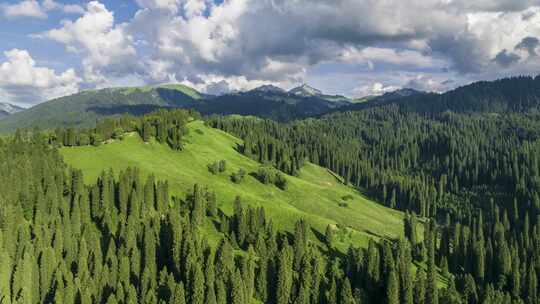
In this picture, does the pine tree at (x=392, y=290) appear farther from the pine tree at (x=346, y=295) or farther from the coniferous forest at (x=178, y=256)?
the pine tree at (x=346, y=295)

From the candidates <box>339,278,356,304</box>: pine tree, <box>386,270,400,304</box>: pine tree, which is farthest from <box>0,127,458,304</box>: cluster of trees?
<box>386,270,400,304</box>: pine tree

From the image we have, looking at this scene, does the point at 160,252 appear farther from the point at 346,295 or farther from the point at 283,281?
the point at 346,295

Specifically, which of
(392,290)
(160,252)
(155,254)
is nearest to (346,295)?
→ (392,290)

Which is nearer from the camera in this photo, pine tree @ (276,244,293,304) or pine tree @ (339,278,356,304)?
pine tree @ (339,278,356,304)

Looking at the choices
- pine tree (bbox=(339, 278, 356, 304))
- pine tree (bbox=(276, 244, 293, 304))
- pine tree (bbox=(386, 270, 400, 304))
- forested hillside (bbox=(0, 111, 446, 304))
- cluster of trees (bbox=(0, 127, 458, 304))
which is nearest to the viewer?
cluster of trees (bbox=(0, 127, 458, 304))

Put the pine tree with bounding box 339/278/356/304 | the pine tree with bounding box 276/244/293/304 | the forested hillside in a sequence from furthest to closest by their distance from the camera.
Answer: the pine tree with bounding box 276/244/293/304 → the pine tree with bounding box 339/278/356/304 → the forested hillside

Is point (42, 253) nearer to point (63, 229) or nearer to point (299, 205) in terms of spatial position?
point (63, 229)

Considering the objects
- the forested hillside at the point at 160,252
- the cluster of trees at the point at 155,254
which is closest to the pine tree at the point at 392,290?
the forested hillside at the point at 160,252

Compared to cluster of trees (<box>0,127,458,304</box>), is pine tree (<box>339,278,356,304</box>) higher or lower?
lower

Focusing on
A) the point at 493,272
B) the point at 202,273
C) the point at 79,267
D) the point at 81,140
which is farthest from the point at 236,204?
the point at 493,272

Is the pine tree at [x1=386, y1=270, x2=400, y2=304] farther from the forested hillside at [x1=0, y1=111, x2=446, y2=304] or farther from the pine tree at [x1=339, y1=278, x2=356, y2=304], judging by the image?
the pine tree at [x1=339, y1=278, x2=356, y2=304]
